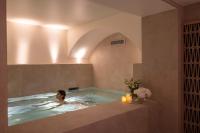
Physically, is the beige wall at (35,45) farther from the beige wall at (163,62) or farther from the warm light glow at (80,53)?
the beige wall at (163,62)

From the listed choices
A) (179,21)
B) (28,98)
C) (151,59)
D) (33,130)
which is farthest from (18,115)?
(179,21)

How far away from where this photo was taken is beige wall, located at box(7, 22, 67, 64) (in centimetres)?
516

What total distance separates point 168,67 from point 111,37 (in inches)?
134

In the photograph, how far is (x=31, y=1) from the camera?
3457 mm

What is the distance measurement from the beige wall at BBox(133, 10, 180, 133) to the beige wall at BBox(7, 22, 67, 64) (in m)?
3.86

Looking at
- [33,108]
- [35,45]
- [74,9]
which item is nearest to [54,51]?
[35,45]

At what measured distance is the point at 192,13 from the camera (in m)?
2.67

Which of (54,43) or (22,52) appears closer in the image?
(22,52)

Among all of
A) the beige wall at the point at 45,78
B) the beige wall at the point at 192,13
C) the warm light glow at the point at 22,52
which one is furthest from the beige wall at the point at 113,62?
the warm light glow at the point at 22,52

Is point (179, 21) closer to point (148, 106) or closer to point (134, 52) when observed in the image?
point (148, 106)

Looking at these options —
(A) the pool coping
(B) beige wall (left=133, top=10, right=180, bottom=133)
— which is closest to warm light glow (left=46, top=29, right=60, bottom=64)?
(B) beige wall (left=133, top=10, right=180, bottom=133)

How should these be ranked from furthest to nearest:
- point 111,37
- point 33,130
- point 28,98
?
point 111,37 < point 28,98 < point 33,130

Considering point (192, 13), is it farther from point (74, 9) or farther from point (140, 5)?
point (74, 9)

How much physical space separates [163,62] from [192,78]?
0.50m
